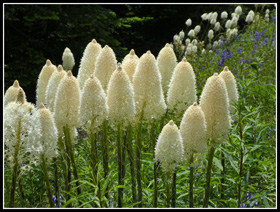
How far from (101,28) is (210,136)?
24.8 ft

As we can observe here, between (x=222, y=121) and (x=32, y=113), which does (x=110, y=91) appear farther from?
(x=222, y=121)

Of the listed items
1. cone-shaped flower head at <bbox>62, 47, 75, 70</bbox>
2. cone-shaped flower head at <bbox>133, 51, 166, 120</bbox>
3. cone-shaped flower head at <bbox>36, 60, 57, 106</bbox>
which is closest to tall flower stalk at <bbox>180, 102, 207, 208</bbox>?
cone-shaped flower head at <bbox>133, 51, 166, 120</bbox>

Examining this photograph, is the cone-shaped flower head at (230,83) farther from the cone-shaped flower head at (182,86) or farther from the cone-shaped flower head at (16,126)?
the cone-shaped flower head at (16,126)

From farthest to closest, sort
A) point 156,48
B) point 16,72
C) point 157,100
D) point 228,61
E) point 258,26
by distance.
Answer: point 156,48
point 258,26
point 16,72
point 228,61
point 157,100

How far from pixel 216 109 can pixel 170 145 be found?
1.60ft

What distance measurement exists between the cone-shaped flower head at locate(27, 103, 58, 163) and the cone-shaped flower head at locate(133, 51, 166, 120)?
0.82 metres

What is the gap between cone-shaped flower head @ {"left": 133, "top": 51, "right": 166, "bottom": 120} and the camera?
319 centimetres

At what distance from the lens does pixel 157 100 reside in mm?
3252

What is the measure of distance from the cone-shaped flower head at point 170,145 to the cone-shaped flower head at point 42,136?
812 millimetres

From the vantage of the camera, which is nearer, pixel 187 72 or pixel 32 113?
pixel 32 113

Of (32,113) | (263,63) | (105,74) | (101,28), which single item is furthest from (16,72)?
(32,113)

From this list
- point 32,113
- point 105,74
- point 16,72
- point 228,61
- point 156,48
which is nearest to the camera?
point 32,113

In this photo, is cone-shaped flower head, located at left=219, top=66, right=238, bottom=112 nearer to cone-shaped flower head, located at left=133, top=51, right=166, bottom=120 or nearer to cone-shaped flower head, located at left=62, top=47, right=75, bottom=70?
cone-shaped flower head, located at left=133, top=51, right=166, bottom=120

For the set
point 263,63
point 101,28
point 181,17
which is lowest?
point 263,63
